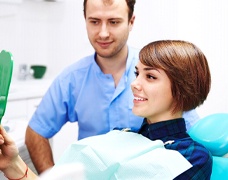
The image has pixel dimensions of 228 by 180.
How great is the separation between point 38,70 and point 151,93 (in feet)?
6.58

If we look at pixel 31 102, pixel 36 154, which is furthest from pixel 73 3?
pixel 36 154

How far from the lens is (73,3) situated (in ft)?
10.2

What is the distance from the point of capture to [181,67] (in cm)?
125

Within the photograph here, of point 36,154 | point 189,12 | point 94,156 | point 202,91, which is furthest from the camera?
point 189,12

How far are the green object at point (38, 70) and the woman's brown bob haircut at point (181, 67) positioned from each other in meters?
1.93

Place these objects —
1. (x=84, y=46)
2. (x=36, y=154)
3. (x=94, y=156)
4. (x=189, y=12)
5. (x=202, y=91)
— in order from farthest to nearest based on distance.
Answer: (x=84, y=46) < (x=189, y=12) < (x=36, y=154) < (x=202, y=91) < (x=94, y=156)

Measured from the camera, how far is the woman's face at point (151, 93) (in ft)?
4.12

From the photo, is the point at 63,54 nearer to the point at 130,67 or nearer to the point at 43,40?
the point at 43,40

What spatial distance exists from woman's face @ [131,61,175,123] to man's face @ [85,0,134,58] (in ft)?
1.36

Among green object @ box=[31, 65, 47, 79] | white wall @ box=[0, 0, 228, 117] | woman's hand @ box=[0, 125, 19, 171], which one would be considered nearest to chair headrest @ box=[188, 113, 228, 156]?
woman's hand @ box=[0, 125, 19, 171]

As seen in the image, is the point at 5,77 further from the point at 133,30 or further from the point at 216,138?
the point at 133,30

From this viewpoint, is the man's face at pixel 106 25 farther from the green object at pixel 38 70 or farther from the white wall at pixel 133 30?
the green object at pixel 38 70

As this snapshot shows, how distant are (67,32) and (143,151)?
209cm

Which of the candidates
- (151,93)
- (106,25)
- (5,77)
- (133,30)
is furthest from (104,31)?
(133,30)
